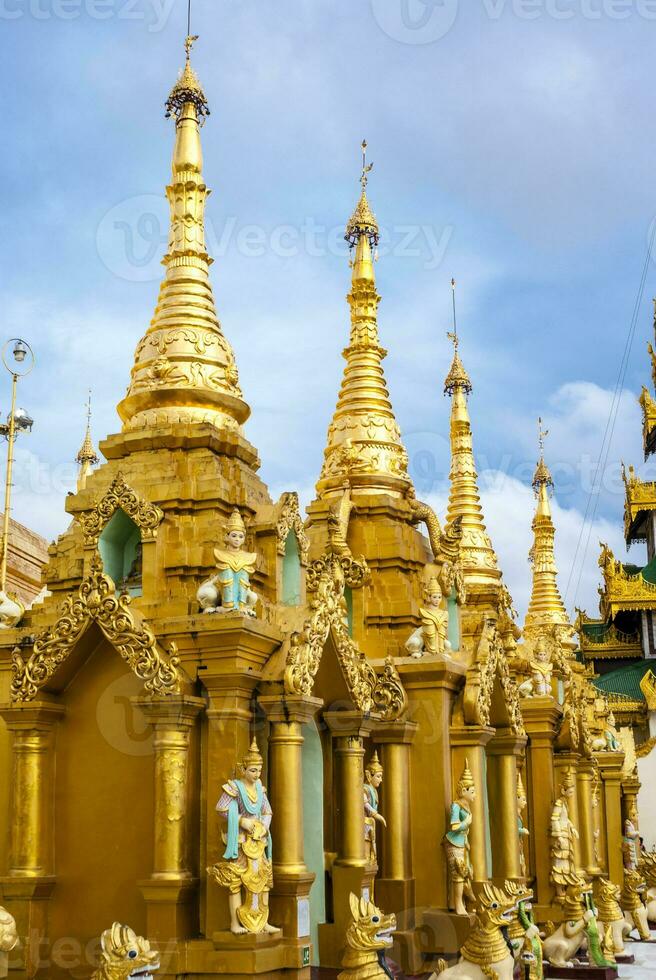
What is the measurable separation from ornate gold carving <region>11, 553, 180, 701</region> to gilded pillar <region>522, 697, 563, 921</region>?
1194 centimetres

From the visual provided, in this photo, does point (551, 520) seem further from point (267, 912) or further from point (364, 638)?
point (267, 912)

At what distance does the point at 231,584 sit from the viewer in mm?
12422

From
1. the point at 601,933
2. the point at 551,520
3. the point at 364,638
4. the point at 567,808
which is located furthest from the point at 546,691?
the point at 551,520

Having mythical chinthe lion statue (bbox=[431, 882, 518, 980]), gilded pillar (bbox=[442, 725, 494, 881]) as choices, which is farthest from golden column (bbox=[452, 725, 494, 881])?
mythical chinthe lion statue (bbox=[431, 882, 518, 980])

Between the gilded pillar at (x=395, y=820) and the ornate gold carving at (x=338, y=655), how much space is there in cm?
31

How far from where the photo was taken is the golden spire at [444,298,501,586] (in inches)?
1005

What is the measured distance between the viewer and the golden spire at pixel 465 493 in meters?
25.5

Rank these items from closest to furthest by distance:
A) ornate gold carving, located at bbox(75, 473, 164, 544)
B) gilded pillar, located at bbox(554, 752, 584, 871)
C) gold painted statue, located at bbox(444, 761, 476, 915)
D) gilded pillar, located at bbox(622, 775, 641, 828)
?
ornate gold carving, located at bbox(75, 473, 164, 544) < gold painted statue, located at bbox(444, 761, 476, 915) < gilded pillar, located at bbox(554, 752, 584, 871) < gilded pillar, located at bbox(622, 775, 641, 828)

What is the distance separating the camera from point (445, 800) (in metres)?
16.4

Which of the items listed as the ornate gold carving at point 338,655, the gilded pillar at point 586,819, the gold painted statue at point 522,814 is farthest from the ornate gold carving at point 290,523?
the gilded pillar at point 586,819

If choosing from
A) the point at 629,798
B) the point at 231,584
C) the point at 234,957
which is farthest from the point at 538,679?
the point at 629,798

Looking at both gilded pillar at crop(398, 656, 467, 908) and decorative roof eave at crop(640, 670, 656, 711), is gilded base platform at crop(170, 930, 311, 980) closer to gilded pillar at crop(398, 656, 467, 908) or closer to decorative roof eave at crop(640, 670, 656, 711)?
gilded pillar at crop(398, 656, 467, 908)

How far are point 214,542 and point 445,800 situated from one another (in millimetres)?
5524

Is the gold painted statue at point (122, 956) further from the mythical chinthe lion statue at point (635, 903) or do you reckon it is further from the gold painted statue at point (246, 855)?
the mythical chinthe lion statue at point (635, 903)
